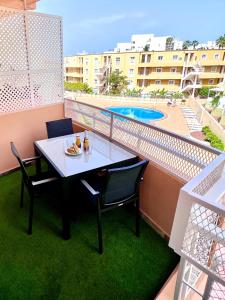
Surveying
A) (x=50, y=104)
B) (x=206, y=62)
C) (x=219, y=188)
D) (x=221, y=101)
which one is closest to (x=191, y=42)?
(x=206, y=62)

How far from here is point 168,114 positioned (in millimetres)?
14242

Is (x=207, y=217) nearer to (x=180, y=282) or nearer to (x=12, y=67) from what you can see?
(x=180, y=282)

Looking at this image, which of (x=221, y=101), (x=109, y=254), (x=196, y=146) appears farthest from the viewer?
(x=221, y=101)

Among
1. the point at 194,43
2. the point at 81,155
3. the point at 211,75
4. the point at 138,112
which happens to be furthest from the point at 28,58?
the point at 194,43

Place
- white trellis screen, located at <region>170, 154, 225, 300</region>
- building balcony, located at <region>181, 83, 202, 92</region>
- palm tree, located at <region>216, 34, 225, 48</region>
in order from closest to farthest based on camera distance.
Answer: white trellis screen, located at <region>170, 154, 225, 300</region> < palm tree, located at <region>216, 34, 225, 48</region> < building balcony, located at <region>181, 83, 202, 92</region>

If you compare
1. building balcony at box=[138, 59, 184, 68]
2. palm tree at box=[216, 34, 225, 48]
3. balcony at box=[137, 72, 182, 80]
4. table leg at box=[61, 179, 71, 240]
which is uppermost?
palm tree at box=[216, 34, 225, 48]

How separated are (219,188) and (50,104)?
2967mm

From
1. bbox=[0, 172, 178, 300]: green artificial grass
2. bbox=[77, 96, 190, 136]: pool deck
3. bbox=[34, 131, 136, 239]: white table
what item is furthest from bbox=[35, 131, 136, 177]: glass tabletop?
bbox=[77, 96, 190, 136]: pool deck

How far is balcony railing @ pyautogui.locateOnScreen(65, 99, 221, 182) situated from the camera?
1.77m

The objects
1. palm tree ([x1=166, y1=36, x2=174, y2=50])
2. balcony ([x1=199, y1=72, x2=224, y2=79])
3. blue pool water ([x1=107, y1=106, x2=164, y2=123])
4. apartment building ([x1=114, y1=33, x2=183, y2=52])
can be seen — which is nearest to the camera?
blue pool water ([x1=107, y1=106, x2=164, y2=123])

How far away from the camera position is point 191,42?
83.4ft

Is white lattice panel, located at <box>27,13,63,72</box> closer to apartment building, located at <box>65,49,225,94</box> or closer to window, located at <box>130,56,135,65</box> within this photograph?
apartment building, located at <box>65,49,225,94</box>

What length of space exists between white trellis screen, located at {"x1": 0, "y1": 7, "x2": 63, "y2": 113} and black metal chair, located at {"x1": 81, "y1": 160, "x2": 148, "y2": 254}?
1908 mm

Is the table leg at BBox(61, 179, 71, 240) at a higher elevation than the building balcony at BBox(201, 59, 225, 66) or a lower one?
lower
